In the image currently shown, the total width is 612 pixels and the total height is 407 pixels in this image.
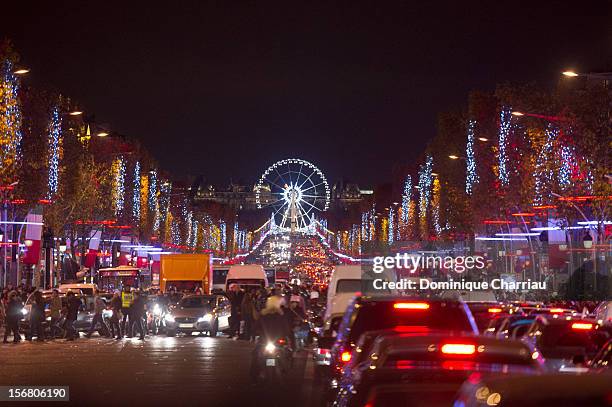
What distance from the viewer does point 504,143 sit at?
68750 mm

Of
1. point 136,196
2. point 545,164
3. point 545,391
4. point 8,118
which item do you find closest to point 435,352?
point 545,391

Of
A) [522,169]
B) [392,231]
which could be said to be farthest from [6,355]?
[392,231]

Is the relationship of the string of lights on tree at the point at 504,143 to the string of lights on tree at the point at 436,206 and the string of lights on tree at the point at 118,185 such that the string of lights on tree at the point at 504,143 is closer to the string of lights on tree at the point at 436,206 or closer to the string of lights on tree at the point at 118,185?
the string of lights on tree at the point at 436,206

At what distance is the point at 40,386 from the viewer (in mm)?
23812

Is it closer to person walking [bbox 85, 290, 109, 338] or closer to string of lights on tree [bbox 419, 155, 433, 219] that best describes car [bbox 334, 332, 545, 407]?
person walking [bbox 85, 290, 109, 338]

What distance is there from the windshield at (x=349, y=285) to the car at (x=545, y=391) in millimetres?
32831

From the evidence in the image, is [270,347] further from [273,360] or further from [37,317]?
[37,317]

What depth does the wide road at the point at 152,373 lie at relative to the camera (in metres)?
22.0

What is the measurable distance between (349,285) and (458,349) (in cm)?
2798

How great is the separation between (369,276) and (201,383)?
49.9ft

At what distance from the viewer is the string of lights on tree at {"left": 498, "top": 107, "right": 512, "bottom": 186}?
67.9m

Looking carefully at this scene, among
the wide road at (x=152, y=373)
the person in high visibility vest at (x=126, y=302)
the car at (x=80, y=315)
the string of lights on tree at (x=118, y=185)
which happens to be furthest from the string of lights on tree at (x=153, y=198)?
the wide road at (x=152, y=373)

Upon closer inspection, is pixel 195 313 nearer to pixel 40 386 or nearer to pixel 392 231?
pixel 40 386

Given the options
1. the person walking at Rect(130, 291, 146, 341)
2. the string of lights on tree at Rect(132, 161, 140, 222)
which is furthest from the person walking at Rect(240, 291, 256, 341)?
the string of lights on tree at Rect(132, 161, 140, 222)
